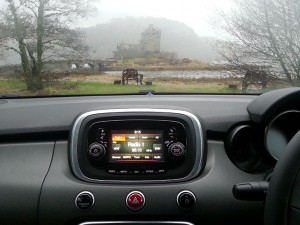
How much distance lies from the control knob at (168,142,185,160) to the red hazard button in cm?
36

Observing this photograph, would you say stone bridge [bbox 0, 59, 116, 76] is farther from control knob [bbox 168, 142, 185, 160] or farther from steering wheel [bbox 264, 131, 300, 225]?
steering wheel [bbox 264, 131, 300, 225]

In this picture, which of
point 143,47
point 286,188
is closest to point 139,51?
point 143,47

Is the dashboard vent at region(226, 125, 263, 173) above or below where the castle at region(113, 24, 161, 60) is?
below

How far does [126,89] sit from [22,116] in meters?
0.84

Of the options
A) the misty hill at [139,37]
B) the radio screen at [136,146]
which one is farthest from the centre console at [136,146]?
the misty hill at [139,37]

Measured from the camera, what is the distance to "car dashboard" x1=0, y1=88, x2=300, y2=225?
10.6ft

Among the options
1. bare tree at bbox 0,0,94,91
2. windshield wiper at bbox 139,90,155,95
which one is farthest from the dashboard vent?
bare tree at bbox 0,0,94,91

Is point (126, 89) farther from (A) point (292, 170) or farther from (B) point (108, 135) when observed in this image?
(A) point (292, 170)

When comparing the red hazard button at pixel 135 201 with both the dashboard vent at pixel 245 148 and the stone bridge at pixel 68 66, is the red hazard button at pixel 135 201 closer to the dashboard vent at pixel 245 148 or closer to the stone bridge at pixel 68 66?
the dashboard vent at pixel 245 148

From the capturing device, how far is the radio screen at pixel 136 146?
3312 millimetres

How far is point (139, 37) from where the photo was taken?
3.78 meters

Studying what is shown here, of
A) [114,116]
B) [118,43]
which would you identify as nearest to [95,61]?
[118,43]

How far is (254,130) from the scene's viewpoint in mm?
3553

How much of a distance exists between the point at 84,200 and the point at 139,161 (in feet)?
1.48
